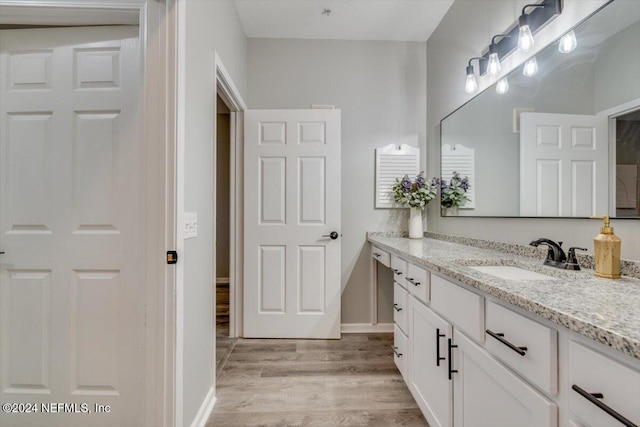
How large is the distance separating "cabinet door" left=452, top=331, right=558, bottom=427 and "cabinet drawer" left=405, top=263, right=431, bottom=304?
0.30 meters

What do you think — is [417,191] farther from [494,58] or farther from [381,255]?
[494,58]

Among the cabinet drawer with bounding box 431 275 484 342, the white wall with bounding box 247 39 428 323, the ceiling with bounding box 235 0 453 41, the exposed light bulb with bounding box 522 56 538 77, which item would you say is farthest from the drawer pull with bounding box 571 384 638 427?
the ceiling with bounding box 235 0 453 41

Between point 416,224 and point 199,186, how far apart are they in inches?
72.1

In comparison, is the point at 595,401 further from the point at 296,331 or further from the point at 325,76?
the point at 325,76

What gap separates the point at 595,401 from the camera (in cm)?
58

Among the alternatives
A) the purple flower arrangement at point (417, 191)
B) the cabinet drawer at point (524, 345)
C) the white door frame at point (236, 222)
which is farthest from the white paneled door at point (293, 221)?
the cabinet drawer at point (524, 345)

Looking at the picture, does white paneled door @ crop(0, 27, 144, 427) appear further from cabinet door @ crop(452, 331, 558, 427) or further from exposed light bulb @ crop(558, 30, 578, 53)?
exposed light bulb @ crop(558, 30, 578, 53)

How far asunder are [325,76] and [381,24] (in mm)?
637

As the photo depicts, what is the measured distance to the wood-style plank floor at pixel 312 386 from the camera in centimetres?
158

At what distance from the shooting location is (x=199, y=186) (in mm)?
1522

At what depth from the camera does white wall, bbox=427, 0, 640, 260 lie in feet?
4.02

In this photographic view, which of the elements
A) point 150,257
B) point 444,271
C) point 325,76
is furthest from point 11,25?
point 444,271

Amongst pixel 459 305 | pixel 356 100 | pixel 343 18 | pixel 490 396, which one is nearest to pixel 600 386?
pixel 490 396

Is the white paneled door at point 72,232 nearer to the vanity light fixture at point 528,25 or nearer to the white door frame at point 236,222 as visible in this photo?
the white door frame at point 236,222
